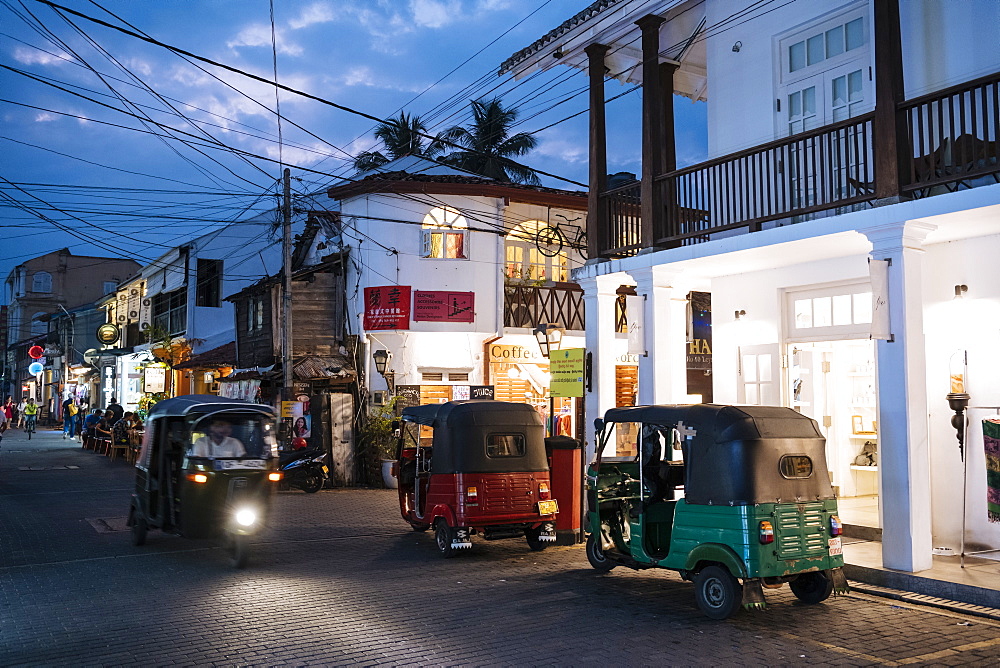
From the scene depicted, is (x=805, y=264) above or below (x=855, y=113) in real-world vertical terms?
below

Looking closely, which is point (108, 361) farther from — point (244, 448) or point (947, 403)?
point (947, 403)

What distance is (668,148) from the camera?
1365 centimetres

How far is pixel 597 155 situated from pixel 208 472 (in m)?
7.84

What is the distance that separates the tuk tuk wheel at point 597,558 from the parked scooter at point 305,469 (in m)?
10.3

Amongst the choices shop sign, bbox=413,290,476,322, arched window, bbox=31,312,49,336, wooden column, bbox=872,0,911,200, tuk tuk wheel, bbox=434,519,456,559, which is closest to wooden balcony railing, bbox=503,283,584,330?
shop sign, bbox=413,290,476,322

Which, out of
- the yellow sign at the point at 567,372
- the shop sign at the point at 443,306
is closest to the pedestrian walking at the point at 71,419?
the shop sign at the point at 443,306

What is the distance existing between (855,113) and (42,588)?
39.3 ft

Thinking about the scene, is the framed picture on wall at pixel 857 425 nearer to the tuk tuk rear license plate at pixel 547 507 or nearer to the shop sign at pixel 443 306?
the tuk tuk rear license plate at pixel 547 507

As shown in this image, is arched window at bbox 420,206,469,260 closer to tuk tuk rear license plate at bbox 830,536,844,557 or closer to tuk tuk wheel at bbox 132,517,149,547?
tuk tuk wheel at bbox 132,517,149,547

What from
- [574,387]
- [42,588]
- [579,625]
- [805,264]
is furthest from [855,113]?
[42,588]

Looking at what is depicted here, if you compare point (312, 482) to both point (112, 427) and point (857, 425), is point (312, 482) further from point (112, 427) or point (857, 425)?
point (112, 427)

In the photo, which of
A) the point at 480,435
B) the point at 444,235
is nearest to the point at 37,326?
the point at 444,235

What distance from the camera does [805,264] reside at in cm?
1267

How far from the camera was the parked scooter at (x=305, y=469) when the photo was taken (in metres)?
18.9
